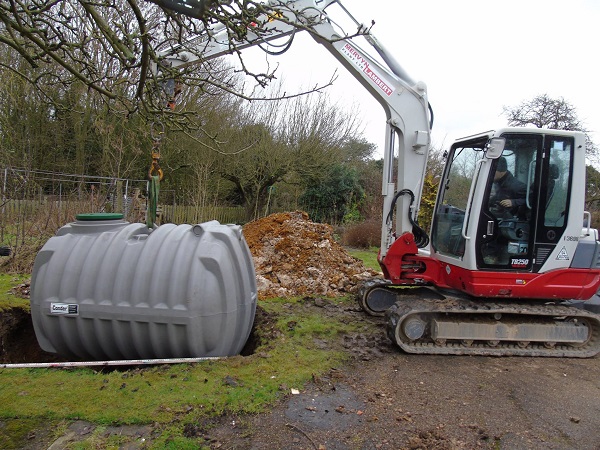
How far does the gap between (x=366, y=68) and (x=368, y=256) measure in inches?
307

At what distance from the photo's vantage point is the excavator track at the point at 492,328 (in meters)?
4.89

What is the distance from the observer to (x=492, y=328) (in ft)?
16.4

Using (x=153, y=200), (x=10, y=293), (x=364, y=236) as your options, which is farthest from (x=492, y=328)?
(x=364, y=236)

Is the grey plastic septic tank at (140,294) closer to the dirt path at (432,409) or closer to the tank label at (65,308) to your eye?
the tank label at (65,308)

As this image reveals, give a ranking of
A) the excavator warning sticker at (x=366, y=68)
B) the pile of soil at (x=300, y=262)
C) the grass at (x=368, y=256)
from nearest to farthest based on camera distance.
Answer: the excavator warning sticker at (x=366, y=68) < the pile of soil at (x=300, y=262) < the grass at (x=368, y=256)

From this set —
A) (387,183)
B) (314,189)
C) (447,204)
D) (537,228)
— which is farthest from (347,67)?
(314,189)

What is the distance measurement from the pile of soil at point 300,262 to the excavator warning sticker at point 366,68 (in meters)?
3.26

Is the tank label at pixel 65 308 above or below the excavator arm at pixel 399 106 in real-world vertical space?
below

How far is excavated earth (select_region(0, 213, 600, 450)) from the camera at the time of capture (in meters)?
3.07

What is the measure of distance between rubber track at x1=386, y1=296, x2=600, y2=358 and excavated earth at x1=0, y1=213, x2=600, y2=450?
→ 0.10 meters

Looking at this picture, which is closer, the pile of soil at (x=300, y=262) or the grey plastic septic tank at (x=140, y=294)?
the grey plastic septic tank at (x=140, y=294)

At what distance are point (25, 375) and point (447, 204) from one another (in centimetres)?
488

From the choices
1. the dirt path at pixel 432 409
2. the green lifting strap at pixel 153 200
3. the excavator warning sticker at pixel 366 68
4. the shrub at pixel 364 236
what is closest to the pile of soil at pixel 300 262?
the dirt path at pixel 432 409

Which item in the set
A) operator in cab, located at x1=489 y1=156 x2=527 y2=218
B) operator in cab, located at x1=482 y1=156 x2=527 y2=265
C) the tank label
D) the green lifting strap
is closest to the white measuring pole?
the tank label
